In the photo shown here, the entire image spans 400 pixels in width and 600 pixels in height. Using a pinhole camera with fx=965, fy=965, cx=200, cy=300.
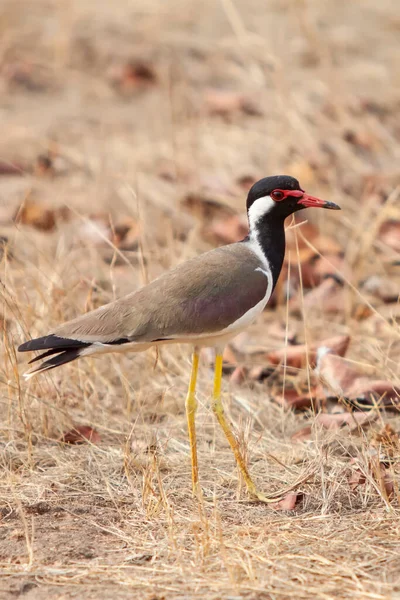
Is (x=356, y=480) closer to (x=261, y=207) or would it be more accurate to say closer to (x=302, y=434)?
(x=302, y=434)

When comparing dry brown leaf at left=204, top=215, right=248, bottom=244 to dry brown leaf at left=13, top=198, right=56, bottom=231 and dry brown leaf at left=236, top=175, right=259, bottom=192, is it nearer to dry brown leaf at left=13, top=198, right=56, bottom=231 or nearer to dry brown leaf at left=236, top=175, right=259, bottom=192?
dry brown leaf at left=236, top=175, right=259, bottom=192

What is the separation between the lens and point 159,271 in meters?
5.48

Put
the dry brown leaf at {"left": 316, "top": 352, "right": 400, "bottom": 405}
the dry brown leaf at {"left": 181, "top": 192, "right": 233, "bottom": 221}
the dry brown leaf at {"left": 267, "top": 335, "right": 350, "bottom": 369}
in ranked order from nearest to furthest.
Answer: the dry brown leaf at {"left": 316, "top": 352, "right": 400, "bottom": 405} < the dry brown leaf at {"left": 267, "top": 335, "right": 350, "bottom": 369} < the dry brown leaf at {"left": 181, "top": 192, "right": 233, "bottom": 221}

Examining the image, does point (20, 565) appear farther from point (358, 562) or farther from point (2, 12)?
point (2, 12)

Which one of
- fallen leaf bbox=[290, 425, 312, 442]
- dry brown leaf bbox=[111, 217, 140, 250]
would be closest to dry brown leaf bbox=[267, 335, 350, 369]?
fallen leaf bbox=[290, 425, 312, 442]

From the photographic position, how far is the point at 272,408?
4.38 m

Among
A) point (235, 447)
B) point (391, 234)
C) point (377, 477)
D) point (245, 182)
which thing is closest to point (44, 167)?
point (245, 182)

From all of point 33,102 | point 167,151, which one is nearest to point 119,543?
point 167,151

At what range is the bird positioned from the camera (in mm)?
3498

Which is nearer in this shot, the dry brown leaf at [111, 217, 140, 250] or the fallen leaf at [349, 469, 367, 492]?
the fallen leaf at [349, 469, 367, 492]

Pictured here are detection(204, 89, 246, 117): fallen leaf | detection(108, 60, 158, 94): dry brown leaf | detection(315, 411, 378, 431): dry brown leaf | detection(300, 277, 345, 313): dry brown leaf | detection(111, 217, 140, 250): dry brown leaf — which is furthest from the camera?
detection(108, 60, 158, 94): dry brown leaf

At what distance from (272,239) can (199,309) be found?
493 mm

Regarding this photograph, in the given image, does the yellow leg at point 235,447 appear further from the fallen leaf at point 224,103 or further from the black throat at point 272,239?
the fallen leaf at point 224,103

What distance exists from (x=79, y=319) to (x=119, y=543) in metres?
0.85
